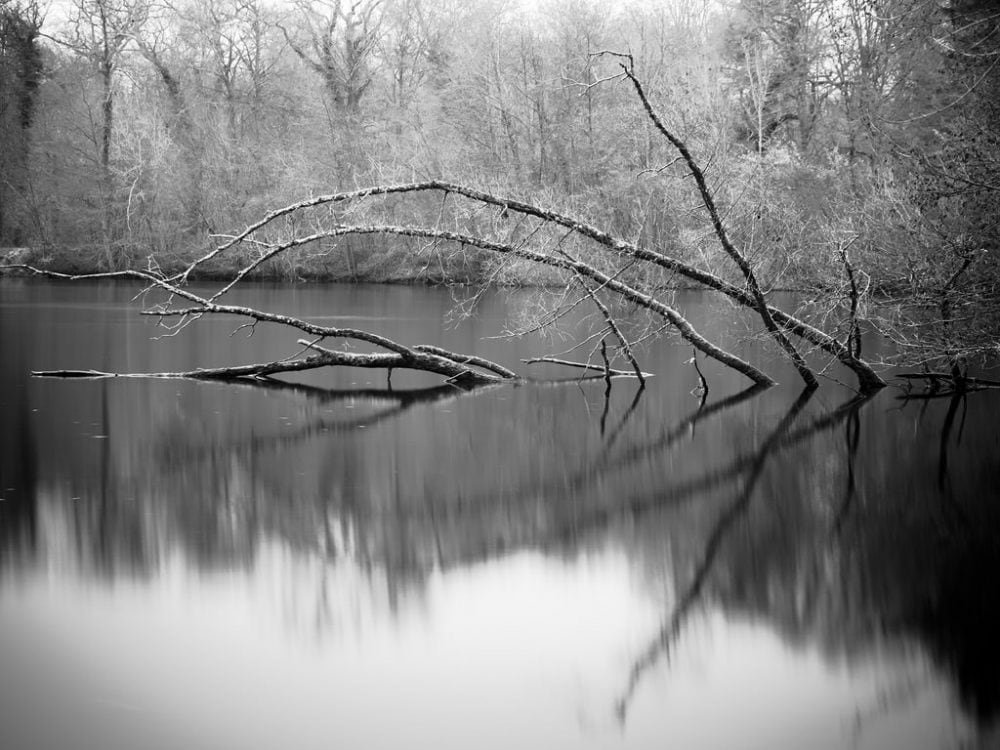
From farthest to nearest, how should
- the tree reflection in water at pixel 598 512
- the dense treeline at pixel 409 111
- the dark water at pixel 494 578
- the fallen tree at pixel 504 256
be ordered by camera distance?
A: the dense treeline at pixel 409 111 < the fallen tree at pixel 504 256 < the tree reflection in water at pixel 598 512 < the dark water at pixel 494 578

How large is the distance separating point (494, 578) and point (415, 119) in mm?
43036

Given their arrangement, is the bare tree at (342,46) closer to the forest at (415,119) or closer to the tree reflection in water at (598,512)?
the forest at (415,119)

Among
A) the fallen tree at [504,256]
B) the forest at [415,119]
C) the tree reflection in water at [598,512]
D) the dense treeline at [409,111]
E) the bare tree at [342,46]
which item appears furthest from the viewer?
the bare tree at [342,46]

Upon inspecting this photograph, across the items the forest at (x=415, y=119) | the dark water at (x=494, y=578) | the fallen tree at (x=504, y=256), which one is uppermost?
the forest at (x=415, y=119)

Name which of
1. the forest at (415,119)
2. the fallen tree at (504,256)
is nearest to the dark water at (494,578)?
the fallen tree at (504,256)

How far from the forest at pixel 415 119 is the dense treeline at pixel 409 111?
11 cm

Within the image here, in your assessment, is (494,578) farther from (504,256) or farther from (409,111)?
(409,111)

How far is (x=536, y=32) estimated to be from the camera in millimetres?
47562

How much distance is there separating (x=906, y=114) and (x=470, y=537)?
84.4 ft

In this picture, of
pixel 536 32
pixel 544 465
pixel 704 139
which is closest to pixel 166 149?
pixel 536 32

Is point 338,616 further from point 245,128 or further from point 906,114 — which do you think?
point 245,128

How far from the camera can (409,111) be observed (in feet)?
160

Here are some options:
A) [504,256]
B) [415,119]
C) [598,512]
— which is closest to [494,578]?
[598,512]

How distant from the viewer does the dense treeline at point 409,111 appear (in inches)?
1371
